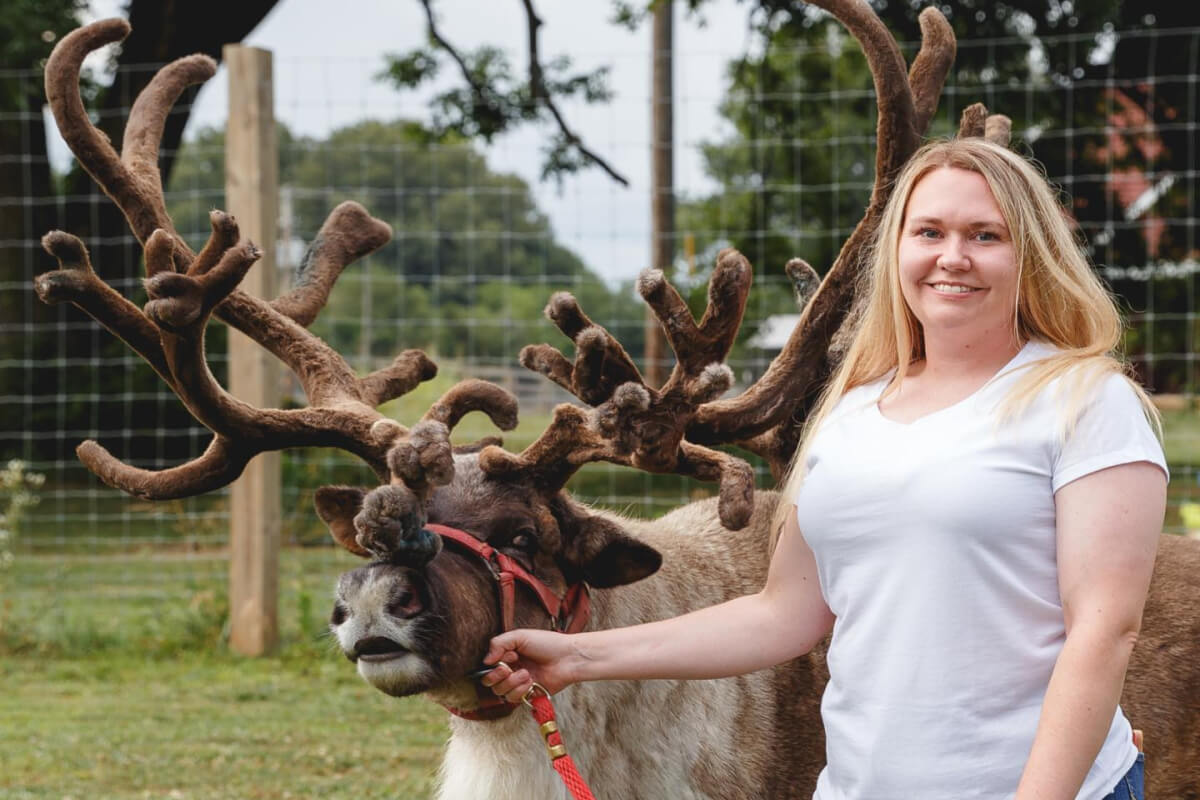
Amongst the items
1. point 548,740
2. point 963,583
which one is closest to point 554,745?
point 548,740

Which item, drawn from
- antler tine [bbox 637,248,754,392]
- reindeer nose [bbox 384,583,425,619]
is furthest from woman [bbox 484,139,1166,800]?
reindeer nose [bbox 384,583,425,619]

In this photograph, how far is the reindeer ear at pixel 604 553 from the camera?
3.49 meters

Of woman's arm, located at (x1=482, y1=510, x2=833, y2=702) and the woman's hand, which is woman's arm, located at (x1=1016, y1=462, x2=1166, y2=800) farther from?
the woman's hand

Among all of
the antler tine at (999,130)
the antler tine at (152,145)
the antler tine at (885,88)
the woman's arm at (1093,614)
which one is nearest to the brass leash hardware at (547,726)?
the woman's arm at (1093,614)

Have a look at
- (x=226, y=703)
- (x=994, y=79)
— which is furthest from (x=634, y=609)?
(x=994, y=79)

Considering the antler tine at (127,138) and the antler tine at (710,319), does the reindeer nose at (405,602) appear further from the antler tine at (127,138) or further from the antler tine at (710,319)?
the antler tine at (127,138)

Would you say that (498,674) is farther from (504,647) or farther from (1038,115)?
(1038,115)

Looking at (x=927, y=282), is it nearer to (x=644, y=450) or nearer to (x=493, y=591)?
(x=644, y=450)

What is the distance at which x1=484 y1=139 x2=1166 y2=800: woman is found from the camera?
2203mm

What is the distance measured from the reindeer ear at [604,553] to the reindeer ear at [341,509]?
628 millimetres

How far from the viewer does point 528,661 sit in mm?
3045

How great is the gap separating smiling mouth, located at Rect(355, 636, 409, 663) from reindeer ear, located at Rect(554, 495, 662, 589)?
0.72m

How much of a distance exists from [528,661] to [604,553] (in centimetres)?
52

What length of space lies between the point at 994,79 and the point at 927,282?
36.7 feet
